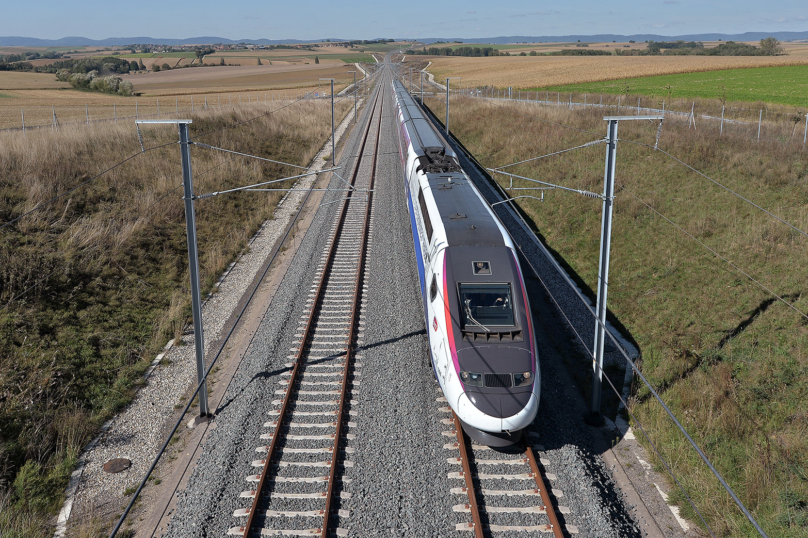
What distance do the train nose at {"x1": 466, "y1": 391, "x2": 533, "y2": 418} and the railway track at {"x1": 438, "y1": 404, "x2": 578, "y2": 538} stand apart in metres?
0.95

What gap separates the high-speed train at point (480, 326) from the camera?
952 centimetres

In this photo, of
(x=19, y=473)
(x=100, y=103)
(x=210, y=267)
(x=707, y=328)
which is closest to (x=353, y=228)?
(x=210, y=267)

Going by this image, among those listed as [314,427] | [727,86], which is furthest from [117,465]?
[727,86]

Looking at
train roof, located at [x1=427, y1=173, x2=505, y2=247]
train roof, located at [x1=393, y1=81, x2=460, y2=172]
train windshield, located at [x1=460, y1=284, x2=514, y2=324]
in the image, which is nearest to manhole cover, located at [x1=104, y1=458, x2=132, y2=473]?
train windshield, located at [x1=460, y1=284, x2=514, y2=324]

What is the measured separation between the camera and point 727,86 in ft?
194

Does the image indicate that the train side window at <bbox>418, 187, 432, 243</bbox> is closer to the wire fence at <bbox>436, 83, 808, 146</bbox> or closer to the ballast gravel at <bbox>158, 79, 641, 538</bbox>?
the ballast gravel at <bbox>158, 79, 641, 538</bbox>

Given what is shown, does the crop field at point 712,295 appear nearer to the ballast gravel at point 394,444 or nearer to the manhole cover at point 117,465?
the ballast gravel at point 394,444

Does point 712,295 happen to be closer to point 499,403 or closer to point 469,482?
point 499,403

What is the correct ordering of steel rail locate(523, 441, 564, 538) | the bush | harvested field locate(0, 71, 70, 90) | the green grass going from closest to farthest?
steel rail locate(523, 441, 564, 538) < the green grass < harvested field locate(0, 71, 70, 90) < the bush

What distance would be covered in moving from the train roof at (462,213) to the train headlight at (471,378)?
3.05 m

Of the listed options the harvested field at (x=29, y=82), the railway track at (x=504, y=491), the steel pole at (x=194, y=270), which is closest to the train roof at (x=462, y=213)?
the railway track at (x=504, y=491)

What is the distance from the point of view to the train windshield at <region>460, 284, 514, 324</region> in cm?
1048

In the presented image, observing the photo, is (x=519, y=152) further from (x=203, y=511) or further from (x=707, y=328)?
(x=203, y=511)

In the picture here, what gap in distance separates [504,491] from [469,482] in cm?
59
